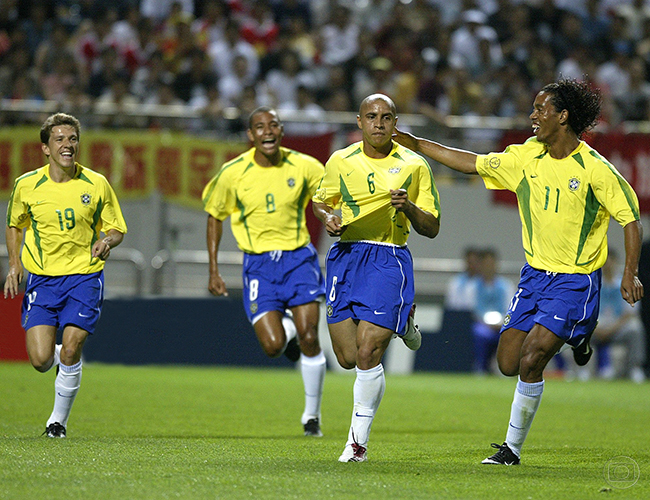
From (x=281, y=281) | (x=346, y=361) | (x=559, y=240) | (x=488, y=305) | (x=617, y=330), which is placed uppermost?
(x=559, y=240)

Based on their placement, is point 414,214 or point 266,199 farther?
point 266,199

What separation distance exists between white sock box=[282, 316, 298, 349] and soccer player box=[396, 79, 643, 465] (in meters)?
2.56

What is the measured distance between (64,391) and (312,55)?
459 inches

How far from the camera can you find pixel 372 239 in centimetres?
740

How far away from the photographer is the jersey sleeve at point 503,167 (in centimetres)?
741

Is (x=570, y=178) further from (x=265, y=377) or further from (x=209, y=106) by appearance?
(x=209, y=106)

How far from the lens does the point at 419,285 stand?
17.0m

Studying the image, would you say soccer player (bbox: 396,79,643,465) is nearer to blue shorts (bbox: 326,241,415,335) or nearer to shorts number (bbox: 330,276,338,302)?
blue shorts (bbox: 326,241,415,335)

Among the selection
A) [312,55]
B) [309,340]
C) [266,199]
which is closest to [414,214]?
[309,340]

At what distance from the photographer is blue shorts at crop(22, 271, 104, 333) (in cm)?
820

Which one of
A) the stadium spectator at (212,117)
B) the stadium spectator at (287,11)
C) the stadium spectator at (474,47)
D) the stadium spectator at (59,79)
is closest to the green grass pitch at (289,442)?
the stadium spectator at (212,117)

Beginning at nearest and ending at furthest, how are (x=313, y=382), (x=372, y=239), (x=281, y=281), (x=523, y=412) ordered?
(x=523, y=412) < (x=372, y=239) < (x=313, y=382) < (x=281, y=281)

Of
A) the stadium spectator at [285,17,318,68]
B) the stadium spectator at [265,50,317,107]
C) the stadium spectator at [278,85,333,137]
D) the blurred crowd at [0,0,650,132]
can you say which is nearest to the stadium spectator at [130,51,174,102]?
the blurred crowd at [0,0,650,132]

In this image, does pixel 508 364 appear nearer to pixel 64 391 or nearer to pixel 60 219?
pixel 64 391
